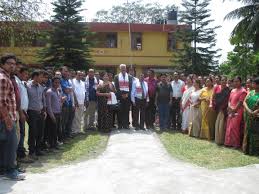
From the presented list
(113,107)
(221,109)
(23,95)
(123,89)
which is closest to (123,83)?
(123,89)

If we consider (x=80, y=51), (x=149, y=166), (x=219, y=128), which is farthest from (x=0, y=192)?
(x=80, y=51)

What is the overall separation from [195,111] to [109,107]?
2.64 m

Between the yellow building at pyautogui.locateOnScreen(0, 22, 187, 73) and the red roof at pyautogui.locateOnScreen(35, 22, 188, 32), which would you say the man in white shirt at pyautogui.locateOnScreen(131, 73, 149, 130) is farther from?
the yellow building at pyautogui.locateOnScreen(0, 22, 187, 73)

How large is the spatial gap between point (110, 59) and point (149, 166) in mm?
30123

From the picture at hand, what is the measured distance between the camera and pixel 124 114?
14.2 metres

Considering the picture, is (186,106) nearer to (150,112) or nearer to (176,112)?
(176,112)

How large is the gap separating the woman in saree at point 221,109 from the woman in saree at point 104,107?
3.34 m

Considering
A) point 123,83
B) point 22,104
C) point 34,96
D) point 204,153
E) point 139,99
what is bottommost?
point 204,153

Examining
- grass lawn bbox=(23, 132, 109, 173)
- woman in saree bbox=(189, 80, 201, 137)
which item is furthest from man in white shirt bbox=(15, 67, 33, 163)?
woman in saree bbox=(189, 80, 201, 137)

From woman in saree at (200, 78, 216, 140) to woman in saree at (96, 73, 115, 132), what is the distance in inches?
111

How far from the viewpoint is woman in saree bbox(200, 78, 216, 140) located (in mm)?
12875

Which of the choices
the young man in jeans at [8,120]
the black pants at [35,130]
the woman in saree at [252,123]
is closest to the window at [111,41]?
the woman in saree at [252,123]

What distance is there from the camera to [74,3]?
31.0 m

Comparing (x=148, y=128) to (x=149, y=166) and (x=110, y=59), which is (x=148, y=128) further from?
(x=110, y=59)
